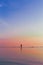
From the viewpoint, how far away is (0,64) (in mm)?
10000

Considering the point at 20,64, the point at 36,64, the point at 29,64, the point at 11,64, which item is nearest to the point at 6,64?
the point at 11,64

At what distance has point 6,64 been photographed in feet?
33.0

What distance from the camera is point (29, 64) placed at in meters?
10.2

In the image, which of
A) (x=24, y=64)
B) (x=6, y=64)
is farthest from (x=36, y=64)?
(x=6, y=64)

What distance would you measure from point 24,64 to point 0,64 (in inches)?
82.3

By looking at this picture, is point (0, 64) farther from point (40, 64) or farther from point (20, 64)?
point (40, 64)

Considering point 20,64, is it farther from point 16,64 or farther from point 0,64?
point 0,64

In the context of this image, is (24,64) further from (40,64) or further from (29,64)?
(40,64)

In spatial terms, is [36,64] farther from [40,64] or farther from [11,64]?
[11,64]

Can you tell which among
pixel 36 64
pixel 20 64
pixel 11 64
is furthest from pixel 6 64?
pixel 36 64

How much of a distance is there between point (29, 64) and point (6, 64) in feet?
6.59

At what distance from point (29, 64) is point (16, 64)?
114 cm

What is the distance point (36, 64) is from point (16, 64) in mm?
1765

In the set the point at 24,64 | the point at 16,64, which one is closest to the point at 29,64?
the point at 24,64
